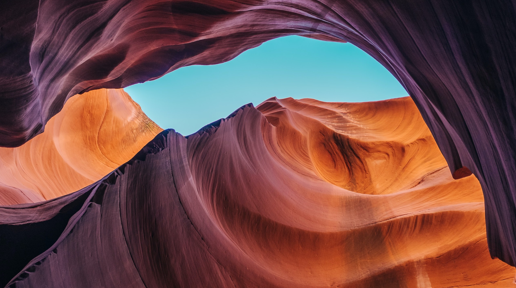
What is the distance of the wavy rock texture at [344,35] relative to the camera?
1.69 m

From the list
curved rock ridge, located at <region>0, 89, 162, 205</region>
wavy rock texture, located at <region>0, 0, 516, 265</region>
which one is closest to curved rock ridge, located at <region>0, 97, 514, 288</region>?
wavy rock texture, located at <region>0, 0, 516, 265</region>

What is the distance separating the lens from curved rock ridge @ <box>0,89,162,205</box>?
631cm

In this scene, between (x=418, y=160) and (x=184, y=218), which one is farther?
(x=418, y=160)

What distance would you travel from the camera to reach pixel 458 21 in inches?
69.9

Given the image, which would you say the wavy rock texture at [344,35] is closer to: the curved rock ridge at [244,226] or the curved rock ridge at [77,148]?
the curved rock ridge at [244,226]

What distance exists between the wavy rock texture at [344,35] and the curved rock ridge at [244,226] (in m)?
1.19

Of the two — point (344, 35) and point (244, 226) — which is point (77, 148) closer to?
point (244, 226)

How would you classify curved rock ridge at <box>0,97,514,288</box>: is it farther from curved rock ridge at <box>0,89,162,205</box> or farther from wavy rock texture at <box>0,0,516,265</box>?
curved rock ridge at <box>0,89,162,205</box>

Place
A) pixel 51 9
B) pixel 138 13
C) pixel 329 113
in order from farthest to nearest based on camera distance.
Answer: pixel 329 113, pixel 138 13, pixel 51 9

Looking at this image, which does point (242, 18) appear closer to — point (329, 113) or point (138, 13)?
Answer: point (138, 13)

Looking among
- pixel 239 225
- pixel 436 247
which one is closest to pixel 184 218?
pixel 239 225

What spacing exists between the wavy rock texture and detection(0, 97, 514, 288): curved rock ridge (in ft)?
3.89

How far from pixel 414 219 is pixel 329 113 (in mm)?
5727

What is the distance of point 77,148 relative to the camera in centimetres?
868
